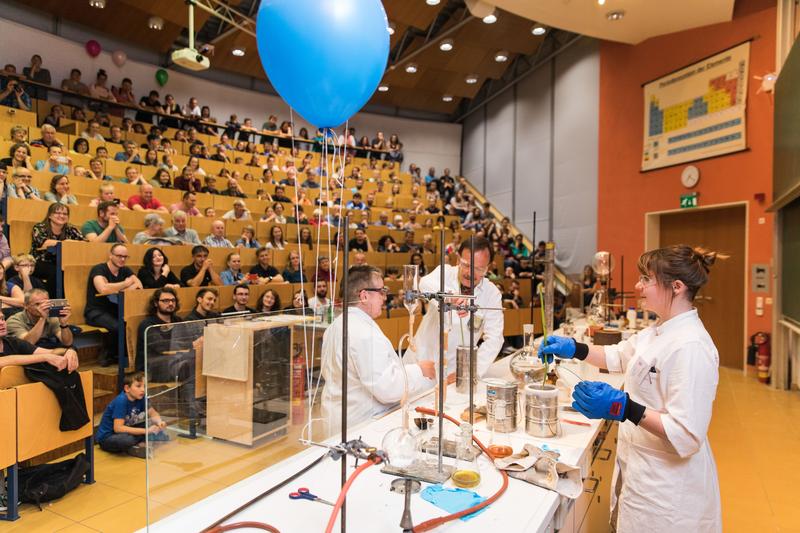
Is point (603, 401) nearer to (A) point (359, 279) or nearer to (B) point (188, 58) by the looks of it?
(A) point (359, 279)

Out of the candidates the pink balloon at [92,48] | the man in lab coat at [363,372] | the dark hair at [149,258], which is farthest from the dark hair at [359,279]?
the pink balloon at [92,48]

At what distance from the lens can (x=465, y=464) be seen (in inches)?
51.2

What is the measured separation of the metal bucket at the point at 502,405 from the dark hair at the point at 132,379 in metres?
2.33

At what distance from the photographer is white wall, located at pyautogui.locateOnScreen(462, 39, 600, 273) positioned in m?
8.28

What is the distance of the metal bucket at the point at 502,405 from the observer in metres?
1.54

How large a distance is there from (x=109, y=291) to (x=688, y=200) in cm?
655

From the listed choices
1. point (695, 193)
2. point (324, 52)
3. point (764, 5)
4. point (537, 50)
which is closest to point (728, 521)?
point (324, 52)

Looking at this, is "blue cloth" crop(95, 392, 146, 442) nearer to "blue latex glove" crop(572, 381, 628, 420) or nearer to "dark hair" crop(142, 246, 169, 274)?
"dark hair" crop(142, 246, 169, 274)

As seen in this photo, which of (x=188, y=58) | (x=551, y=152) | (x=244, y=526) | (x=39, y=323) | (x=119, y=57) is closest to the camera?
(x=244, y=526)

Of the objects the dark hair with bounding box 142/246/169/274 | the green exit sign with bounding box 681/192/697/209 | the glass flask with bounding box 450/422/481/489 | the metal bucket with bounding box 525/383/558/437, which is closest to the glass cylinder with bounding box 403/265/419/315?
the glass flask with bounding box 450/422/481/489

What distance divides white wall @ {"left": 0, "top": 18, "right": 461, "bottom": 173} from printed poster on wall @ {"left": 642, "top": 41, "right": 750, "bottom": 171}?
6.36 meters

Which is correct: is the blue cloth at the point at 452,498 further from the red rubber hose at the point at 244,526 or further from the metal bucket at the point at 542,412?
the metal bucket at the point at 542,412

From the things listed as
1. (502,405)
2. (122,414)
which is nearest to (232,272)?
(122,414)

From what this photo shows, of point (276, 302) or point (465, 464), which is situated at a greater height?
point (276, 302)
